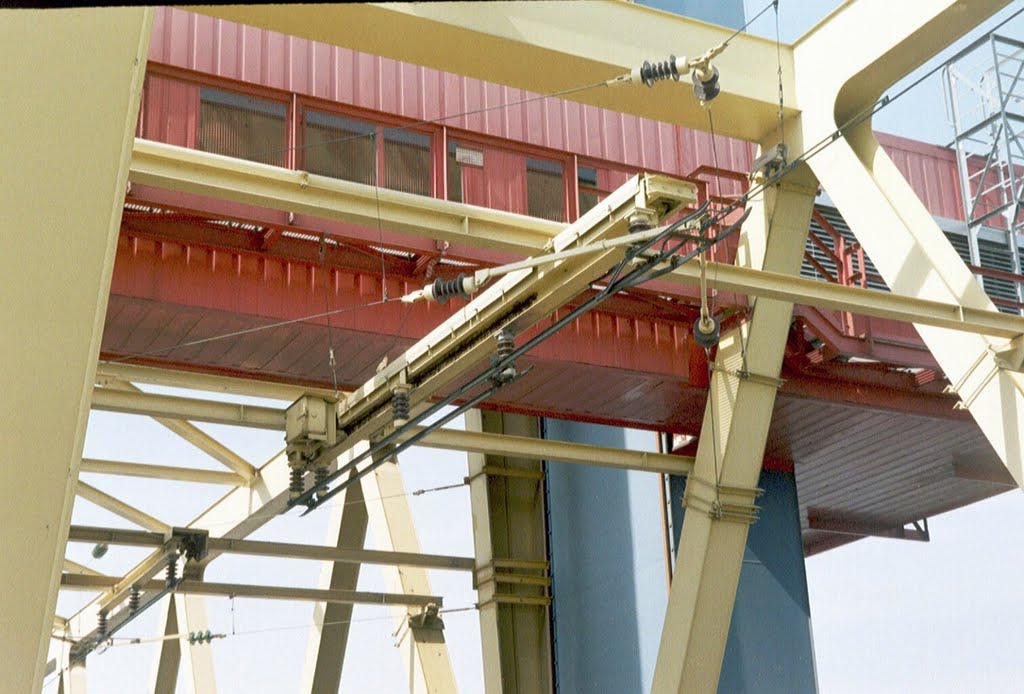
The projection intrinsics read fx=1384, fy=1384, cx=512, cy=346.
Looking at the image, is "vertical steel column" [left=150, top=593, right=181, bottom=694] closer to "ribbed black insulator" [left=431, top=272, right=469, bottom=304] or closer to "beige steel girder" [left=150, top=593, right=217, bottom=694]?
"beige steel girder" [left=150, top=593, right=217, bottom=694]

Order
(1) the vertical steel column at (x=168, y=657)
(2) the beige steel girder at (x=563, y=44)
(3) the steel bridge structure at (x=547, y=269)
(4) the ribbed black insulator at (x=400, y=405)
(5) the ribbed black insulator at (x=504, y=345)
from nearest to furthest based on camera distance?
(5) the ribbed black insulator at (x=504, y=345), (3) the steel bridge structure at (x=547, y=269), (2) the beige steel girder at (x=563, y=44), (4) the ribbed black insulator at (x=400, y=405), (1) the vertical steel column at (x=168, y=657)

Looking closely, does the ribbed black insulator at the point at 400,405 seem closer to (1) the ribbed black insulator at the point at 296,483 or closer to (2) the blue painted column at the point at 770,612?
(1) the ribbed black insulator at the point at 296,483

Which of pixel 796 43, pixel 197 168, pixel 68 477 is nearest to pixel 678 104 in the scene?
pixel 796 43

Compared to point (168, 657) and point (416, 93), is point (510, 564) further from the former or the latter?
point (168, 657)

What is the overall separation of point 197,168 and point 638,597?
1340 centimetres

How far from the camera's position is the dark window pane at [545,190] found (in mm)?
19672

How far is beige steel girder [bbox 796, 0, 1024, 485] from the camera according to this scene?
1638 centimetres

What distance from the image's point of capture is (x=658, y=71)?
47.0 ft

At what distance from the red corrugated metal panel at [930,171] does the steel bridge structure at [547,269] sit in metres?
1.77

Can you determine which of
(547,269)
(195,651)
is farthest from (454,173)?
(195,651)

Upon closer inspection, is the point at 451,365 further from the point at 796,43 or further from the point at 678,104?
the point at 796,43

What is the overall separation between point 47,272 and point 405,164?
14.6 metres

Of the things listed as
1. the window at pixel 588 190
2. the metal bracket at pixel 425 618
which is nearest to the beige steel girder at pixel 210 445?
the metal bracket at pixel 425 618

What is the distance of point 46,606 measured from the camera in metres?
4.64
